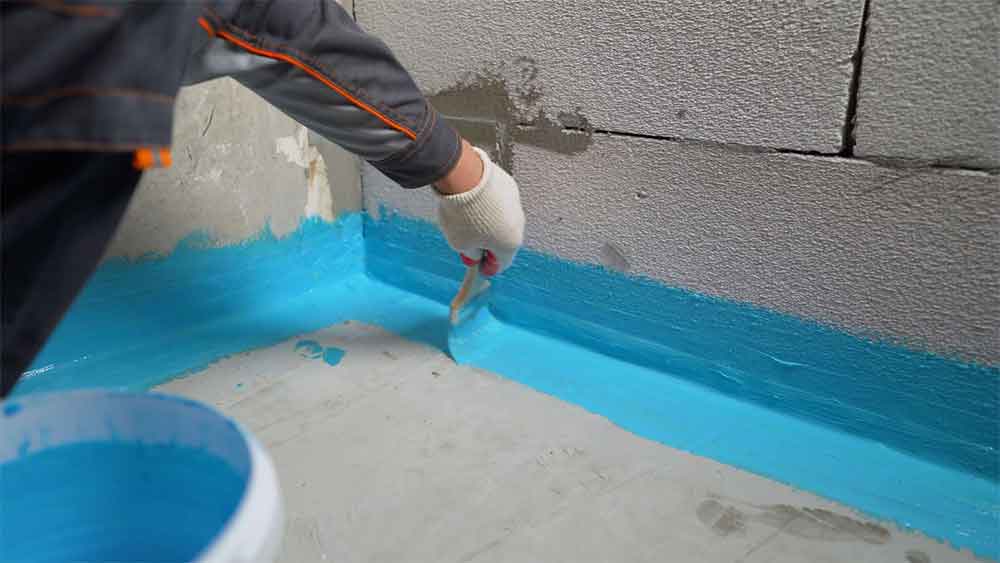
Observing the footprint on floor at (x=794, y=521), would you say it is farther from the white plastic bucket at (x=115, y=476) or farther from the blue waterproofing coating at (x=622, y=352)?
the white plastic bucket at (x=115, y=476)

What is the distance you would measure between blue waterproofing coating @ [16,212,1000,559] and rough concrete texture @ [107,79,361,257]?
0.16 feet

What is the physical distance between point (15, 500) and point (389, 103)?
2.02ft

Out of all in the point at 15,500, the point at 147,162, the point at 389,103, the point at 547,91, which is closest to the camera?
the point at 147,162

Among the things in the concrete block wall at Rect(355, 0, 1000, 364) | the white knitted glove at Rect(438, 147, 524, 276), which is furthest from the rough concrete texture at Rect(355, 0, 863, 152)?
the white knitted glove at Rect(438, 147, 524, 276)

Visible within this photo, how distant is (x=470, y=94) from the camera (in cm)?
155

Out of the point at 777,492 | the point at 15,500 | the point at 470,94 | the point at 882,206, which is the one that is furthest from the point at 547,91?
the point at 15,500

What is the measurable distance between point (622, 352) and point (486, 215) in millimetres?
490

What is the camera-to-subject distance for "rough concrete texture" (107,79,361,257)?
58.3 inches

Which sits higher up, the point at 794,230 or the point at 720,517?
the point at 794,230

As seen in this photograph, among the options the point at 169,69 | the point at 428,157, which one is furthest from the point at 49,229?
the point at 428,157

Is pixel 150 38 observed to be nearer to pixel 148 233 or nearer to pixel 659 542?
pixel 659 542

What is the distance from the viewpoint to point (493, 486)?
1107mm

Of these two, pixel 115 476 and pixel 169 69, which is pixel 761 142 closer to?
pixel 169 69

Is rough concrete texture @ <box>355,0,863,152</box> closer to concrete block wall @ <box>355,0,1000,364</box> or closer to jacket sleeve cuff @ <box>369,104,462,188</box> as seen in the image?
concrete block wall @ <box>355,0,1000,364</box>
